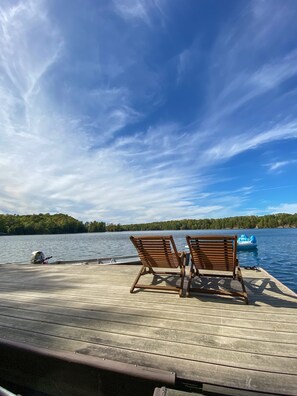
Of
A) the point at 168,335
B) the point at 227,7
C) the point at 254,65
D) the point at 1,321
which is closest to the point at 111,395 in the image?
the point at 168,335

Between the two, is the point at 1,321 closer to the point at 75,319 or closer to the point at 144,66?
the point at 75,319

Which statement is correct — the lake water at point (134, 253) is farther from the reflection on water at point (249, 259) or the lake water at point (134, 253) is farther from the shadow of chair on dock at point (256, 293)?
the shadow of chair on dock at point (256, 293)

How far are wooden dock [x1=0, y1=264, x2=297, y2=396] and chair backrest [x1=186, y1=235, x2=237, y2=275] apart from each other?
50cm

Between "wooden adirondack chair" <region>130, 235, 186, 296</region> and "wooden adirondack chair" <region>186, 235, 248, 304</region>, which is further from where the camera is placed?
"wooden adirondack chair" <region>130, 235, 186, 296</region>

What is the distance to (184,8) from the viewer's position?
7.59 meters

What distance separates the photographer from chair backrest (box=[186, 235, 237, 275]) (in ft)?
11.0

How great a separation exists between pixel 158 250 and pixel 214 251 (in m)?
0.89

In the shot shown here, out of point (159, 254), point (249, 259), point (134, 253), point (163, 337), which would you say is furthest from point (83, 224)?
point (163, 337)

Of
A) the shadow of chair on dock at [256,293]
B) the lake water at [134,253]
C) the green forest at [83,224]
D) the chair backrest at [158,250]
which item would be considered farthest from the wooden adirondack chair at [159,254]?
the green forest at [83,224]

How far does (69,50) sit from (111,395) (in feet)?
29.0

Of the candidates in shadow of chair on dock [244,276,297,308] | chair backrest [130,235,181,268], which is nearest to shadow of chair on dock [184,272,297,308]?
shadow of chair on dock [244,276,297,308]

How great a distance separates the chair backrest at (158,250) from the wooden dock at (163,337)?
1.72 feet

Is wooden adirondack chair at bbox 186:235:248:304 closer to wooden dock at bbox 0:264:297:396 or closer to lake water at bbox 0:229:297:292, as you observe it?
wooden dock at bbox 0:264:297:396

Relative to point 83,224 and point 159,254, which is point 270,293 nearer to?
point 159,254
